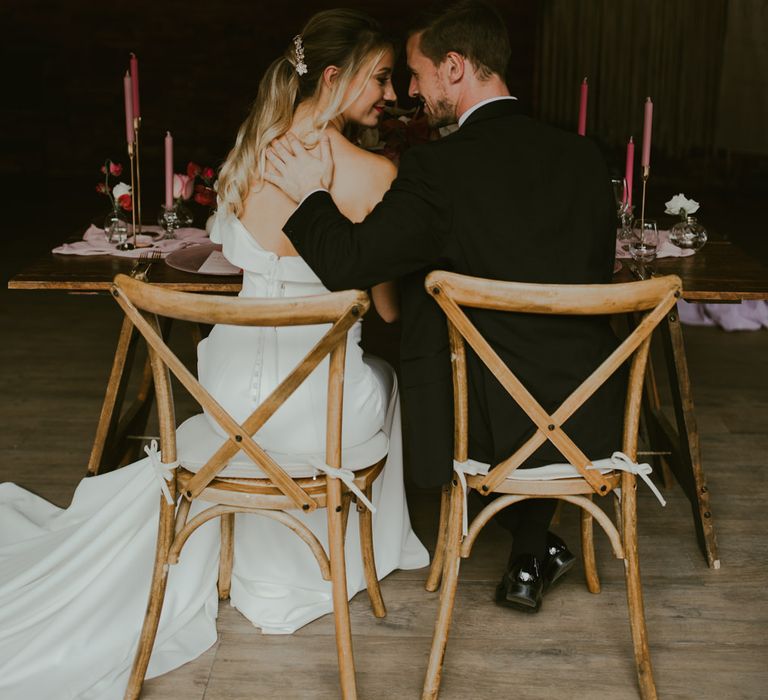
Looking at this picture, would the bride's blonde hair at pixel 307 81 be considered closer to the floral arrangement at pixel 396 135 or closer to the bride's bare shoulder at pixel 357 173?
the bride's bare shoulder at pixel 357 173

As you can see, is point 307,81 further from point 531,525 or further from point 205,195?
point 531,525

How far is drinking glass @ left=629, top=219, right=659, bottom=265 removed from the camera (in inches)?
117

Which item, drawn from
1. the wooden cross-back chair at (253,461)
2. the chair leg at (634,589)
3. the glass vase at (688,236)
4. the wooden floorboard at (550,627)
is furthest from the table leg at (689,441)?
the wooden cross-back chair at (253,461)

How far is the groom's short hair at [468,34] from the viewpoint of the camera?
2268 mm

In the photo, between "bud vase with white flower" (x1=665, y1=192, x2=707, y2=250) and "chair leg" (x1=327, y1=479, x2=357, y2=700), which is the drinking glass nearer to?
"bud vase with white flower" (x1=665, y1=192, x2=707, y2=250)

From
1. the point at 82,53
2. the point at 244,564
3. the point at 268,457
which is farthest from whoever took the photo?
the point at 82,53

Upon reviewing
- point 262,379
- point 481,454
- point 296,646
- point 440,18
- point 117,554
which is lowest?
point 296,646

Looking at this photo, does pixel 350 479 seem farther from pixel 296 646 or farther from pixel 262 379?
pixel 296 646

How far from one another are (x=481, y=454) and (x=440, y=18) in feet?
3.21

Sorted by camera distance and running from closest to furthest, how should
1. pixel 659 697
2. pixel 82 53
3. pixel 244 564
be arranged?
pixel 659 697 → pixel 244 564 → pixel 82 53

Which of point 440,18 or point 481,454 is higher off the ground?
point 440,18

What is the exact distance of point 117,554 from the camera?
246 centimetres

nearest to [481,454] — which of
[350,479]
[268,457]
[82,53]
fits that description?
[350,479]

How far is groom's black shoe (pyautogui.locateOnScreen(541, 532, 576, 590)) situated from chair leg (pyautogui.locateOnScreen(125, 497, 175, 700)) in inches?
38.3
